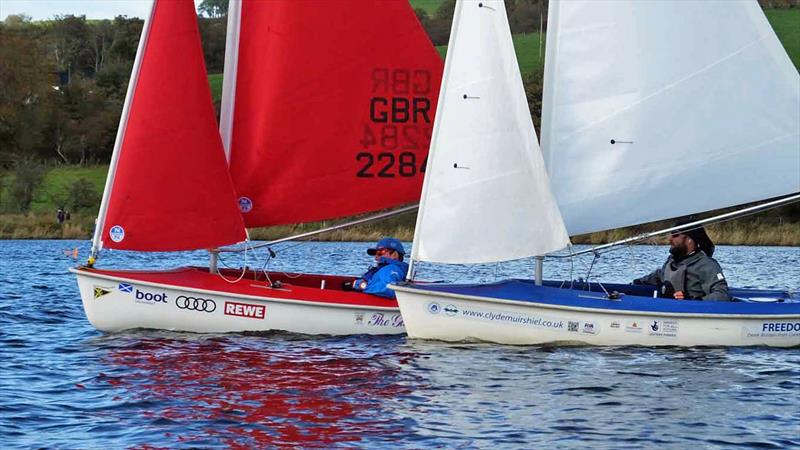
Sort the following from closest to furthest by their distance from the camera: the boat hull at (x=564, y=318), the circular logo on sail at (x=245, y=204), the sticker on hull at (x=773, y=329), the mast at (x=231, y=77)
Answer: the boat hull at (x=564, y=318) → the sticker on hull at (x=773, y=329) → the circular logo on sail at (x=245, y=204) → the mast at (x=231, y=77)

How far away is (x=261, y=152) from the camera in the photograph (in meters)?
17.3

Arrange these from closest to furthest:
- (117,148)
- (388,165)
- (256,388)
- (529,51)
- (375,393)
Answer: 1. (375,393)
2. (256,388)
3. (117,148)
4. (388,165)
5. (529,51)

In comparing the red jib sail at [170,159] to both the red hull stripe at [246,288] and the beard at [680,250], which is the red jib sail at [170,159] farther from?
the beard at [680,250]

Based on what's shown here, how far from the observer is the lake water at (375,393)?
10.8 meters

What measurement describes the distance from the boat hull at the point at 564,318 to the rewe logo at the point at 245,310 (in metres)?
2.05

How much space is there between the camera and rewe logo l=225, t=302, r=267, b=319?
53.5 ft

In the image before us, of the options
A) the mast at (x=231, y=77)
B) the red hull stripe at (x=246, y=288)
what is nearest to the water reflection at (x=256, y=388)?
the red hull stripe at (x=246, y=288)

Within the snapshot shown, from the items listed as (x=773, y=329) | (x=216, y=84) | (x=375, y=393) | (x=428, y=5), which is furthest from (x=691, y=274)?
(x=428, y=5)

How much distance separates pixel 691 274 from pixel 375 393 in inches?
192

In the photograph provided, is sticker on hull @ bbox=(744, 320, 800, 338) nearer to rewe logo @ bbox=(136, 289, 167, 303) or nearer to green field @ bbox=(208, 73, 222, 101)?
rewe logo @ bbox=(136, 289, 167, 303)

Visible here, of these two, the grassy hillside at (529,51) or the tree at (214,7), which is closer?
the grassy hillside at (529,51)

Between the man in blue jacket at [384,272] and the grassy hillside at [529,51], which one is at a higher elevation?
the grassy hillside at [529,51]

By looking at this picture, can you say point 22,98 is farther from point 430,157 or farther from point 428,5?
point 430,157

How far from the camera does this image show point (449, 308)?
15125 millimetres
